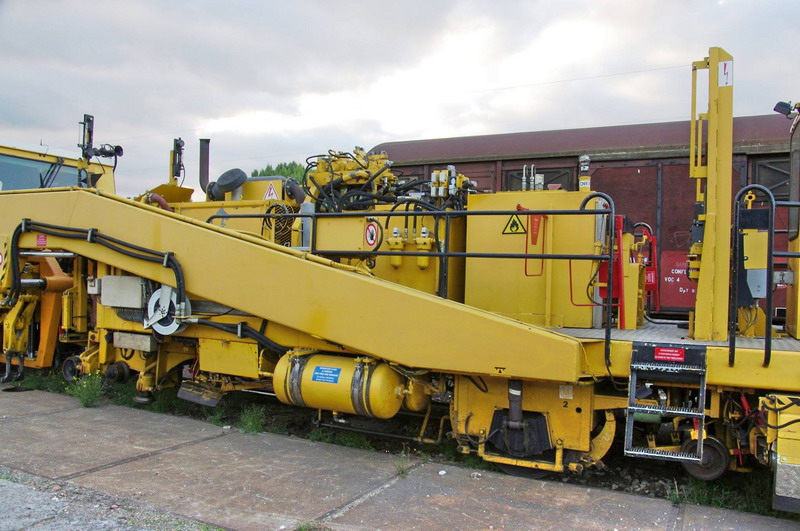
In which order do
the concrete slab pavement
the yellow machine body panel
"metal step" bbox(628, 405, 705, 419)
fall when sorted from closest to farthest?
the concrete slab pavement < "metal step" bbox(628, 405, 705, 419) < the yellow machine body panel

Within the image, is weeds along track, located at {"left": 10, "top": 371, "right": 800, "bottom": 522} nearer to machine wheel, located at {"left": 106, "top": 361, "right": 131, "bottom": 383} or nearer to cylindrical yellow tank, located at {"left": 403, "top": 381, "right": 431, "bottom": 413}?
machine wheel, located at {"left": 106, "top": 361, "right": 131, "bottom": 383}

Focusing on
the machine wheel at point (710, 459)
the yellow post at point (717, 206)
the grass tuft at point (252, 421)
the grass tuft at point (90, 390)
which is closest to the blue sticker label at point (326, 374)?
the grass tuft at point (252, 421)

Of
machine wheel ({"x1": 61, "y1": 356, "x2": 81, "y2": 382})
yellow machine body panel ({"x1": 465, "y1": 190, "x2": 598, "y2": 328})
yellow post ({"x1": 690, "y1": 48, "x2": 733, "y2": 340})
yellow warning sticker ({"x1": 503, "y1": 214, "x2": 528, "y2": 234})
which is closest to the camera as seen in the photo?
yellow post ({"x1": 690, "y1": 48, "x2": 733, "y2": 340})

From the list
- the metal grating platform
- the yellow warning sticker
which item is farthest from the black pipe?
the metal grating platform

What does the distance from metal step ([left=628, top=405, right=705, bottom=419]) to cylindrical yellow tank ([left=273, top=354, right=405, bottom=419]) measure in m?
1.67

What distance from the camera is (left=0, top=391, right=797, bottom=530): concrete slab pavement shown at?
3518 mm

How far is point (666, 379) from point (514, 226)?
1.67 metres

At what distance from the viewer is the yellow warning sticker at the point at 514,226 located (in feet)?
15.9

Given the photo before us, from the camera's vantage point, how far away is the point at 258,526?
338cm

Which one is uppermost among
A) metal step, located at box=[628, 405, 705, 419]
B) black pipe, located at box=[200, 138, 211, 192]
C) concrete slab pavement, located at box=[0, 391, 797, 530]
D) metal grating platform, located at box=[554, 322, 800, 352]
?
black pipe, located at box=[200, 138, 211, 192]

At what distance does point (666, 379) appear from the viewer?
12.7 feet

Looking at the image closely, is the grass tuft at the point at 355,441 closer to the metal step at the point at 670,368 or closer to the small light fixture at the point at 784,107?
the metal step at the point at 670,368

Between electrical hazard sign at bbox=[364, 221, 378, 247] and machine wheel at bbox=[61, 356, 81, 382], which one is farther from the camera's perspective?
machine wheel at bbox=[61, 356, 81, 382]

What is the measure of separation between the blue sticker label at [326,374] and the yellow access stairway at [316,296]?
11.2 inches
